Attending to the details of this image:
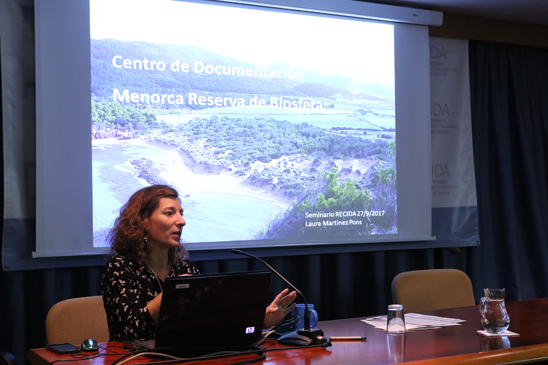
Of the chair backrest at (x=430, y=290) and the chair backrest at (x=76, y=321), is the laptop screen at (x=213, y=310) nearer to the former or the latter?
the chair backrest at (x=76, y=321)

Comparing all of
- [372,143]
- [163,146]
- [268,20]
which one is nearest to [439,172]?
[372,143]

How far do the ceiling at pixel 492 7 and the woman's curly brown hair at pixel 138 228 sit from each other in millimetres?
2647

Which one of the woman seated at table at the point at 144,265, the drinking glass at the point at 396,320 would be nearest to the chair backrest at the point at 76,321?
the woman seated at table at the point at 144,265

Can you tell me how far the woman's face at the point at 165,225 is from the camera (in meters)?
2.14

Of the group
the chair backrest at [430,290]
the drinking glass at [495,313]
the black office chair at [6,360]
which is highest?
the drinking glass at [495,313]

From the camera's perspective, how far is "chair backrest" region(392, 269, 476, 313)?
274cm

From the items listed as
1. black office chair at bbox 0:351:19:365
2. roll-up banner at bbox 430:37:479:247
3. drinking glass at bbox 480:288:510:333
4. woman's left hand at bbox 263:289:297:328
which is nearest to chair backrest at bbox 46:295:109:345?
black office chair at bbox 0:351:19:365

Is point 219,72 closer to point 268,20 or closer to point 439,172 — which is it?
point 268,20

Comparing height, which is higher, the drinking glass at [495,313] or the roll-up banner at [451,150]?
the roll-up banner at [451,150]

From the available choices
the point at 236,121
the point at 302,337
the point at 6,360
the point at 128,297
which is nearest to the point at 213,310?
the point at 302,337

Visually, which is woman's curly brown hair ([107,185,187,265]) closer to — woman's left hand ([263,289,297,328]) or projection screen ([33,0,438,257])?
woman's left hand ([263,289,297,328])

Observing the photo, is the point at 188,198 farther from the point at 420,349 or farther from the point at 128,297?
the point at 420,349

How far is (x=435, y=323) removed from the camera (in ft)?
6.73

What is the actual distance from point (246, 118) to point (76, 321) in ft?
5.98
